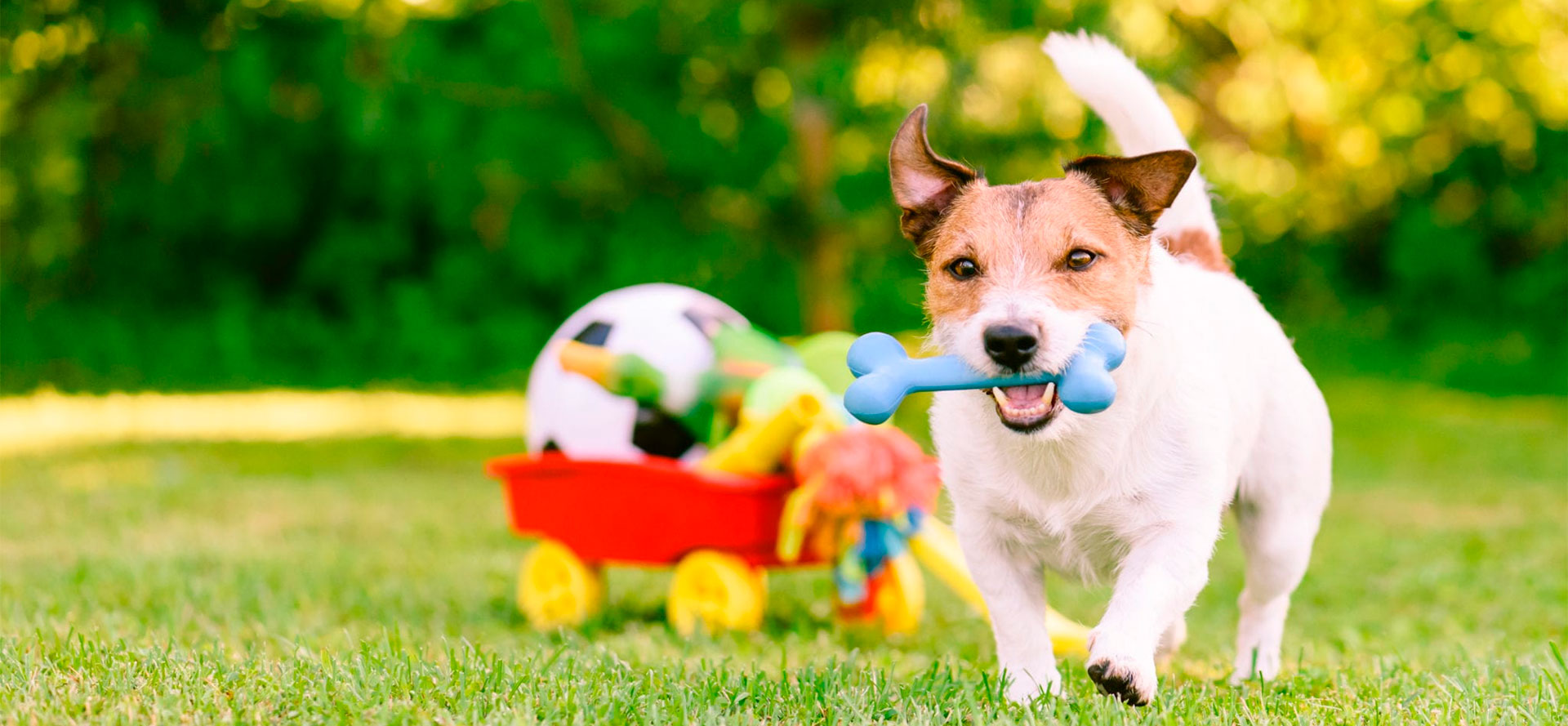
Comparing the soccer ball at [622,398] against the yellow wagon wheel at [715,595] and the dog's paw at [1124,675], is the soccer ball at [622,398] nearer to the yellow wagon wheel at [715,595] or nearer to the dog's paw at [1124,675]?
the yellow wagon wheel at [715,595]

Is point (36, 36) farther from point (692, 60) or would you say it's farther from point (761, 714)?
point (761, 714)

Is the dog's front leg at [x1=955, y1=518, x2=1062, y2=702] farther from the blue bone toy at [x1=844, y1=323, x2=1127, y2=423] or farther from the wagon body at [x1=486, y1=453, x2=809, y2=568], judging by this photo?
the wagon body at [x1=486, y1=453, x2=809, y2=568]

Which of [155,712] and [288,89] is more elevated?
[288,89]

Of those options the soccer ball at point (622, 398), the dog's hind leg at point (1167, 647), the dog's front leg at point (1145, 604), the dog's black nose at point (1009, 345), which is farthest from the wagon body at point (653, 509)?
the dog's black nose at point (1009, 345)

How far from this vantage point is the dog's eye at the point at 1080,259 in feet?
10.8

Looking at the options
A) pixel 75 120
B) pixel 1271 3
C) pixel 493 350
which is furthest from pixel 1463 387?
pixel 75 120

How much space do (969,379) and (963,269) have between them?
342mm

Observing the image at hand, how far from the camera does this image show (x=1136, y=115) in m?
4.13

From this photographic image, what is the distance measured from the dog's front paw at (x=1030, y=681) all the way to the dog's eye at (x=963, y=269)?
0.95 metres

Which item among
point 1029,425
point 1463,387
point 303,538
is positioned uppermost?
point 1029,425

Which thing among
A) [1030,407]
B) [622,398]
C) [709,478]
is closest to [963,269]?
[1030,407]

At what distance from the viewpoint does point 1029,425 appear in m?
3.13

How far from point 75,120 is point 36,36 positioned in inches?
58.4

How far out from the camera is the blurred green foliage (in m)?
10.4
